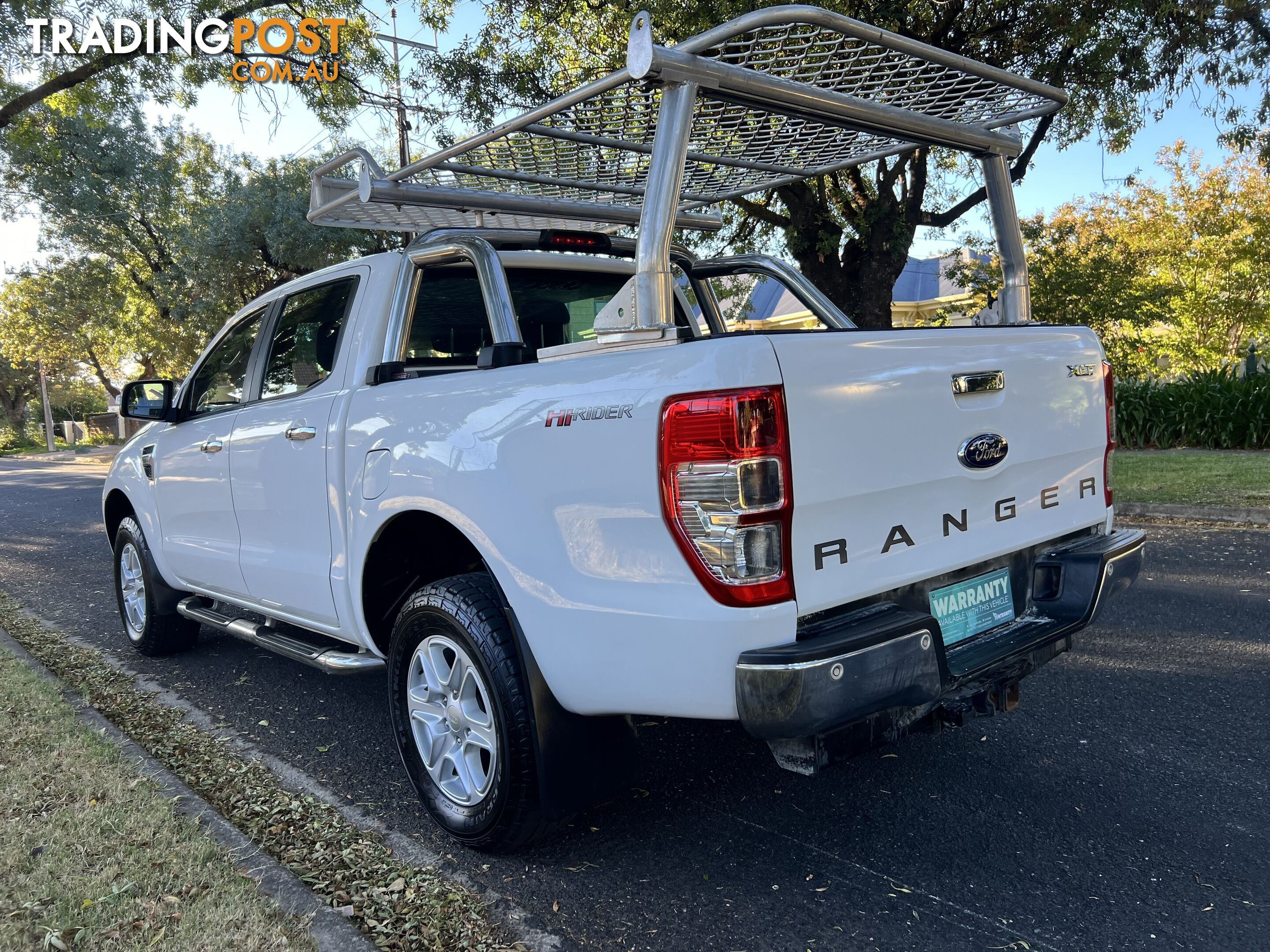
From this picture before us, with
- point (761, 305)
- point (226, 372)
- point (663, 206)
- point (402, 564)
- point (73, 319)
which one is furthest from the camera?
point (73, 319)

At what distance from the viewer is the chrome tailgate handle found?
8.95ft

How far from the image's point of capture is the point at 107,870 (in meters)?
2.85

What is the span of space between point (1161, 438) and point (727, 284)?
25.2 feet

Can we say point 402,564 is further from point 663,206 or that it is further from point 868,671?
point 868,671

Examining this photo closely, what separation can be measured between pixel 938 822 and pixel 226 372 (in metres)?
3.90

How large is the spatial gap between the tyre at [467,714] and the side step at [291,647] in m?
0.32

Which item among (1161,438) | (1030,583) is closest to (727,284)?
(1161,438)

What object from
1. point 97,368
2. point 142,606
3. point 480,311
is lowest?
point 142,606

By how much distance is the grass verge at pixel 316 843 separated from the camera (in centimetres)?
257

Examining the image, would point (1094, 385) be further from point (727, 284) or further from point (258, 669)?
point (727, 284)

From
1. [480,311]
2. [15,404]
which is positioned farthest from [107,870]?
[15,404]

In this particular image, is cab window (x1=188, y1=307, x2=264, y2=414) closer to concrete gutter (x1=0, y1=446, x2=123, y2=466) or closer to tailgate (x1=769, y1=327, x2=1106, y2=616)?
tailgate (x1=769, y1=327, x2=1106, y2=616)

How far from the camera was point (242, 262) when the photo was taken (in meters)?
22.6

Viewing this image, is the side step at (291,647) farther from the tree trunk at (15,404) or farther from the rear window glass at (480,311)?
the tree trunk at (15,404)
